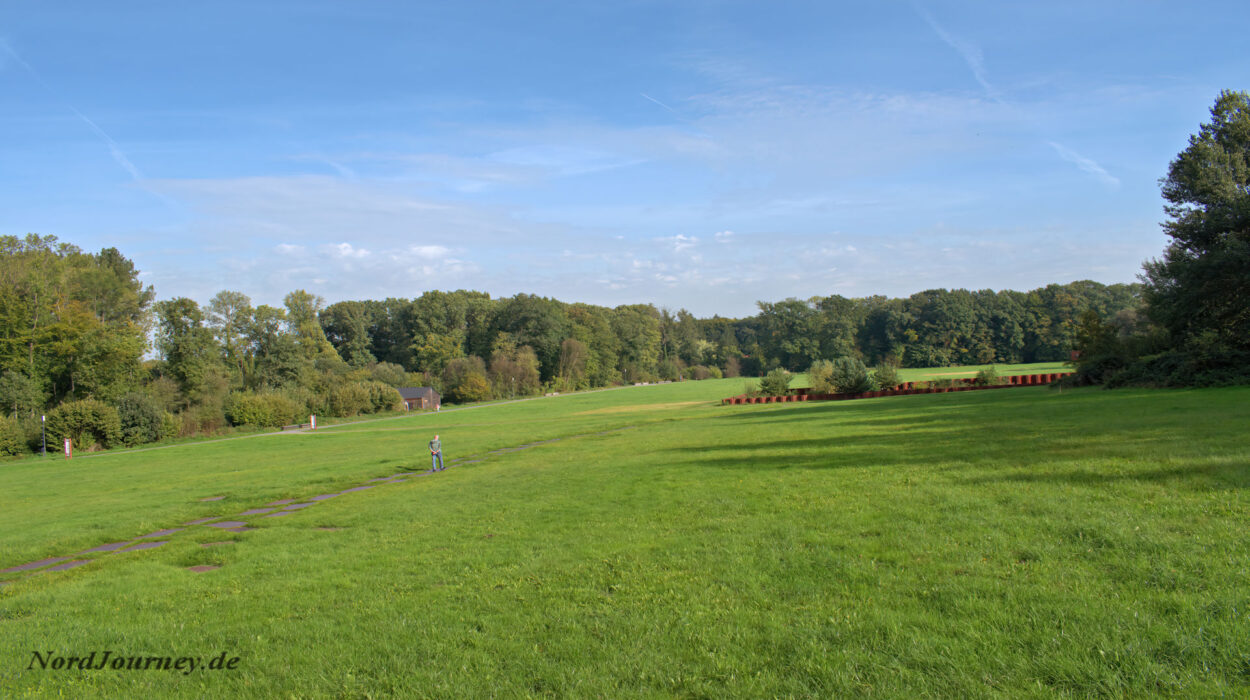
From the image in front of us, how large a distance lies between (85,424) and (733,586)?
55.2 m

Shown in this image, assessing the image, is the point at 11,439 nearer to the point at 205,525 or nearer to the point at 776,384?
the point at 205,525

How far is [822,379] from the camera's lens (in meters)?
45.9

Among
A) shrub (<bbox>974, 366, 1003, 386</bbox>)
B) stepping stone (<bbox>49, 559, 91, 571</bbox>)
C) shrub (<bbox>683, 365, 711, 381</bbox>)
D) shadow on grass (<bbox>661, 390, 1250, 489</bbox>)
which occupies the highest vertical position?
shadow on grass (<bbox>661, 390, 1250, 489</bbox>)

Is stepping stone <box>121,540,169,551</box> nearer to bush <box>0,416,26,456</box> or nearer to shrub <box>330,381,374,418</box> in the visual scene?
bush <box>0,416,26,456</box>

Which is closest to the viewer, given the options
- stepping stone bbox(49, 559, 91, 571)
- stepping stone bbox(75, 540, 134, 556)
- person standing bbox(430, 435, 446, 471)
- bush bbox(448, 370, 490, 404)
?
stepping stone bbox(49, 559, 91, 571)

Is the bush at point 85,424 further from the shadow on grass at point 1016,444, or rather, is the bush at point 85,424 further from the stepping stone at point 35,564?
the shadow on grass at point 1016,444

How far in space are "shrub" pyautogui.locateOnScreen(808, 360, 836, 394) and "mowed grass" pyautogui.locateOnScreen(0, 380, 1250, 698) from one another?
3144 centimetres

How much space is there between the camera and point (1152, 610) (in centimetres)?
471

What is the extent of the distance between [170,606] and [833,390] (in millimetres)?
41839

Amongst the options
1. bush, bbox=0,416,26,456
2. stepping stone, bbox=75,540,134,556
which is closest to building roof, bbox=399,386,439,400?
bush, bbox=0,416,26,456

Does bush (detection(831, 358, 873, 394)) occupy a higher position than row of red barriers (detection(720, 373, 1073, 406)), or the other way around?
bush (detection(831, 358, 873, 394))

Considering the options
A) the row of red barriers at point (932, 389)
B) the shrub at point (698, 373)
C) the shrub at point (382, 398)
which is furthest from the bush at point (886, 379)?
the shrub at point (698, 373)

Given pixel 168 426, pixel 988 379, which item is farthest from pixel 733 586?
pixel 168 426

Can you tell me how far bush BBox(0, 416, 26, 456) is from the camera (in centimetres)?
4253
